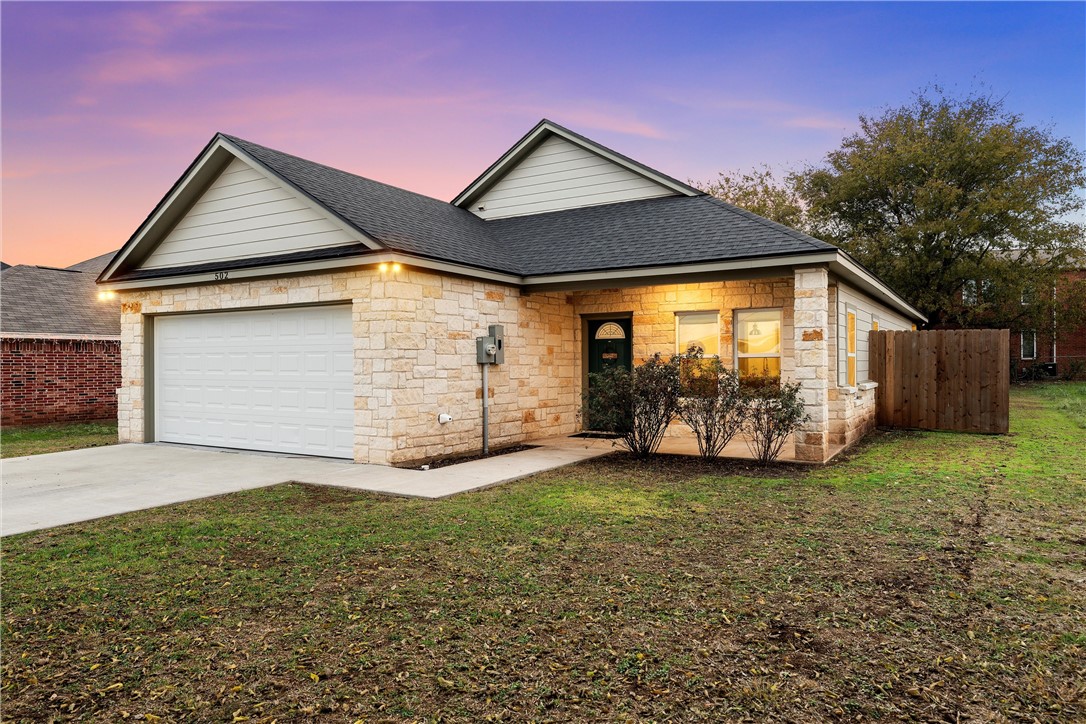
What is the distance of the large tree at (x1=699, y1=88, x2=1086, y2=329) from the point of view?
2841 cm

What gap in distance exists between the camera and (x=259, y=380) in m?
10.9

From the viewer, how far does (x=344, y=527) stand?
19.7 feet

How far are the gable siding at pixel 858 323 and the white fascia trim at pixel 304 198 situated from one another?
306 inches

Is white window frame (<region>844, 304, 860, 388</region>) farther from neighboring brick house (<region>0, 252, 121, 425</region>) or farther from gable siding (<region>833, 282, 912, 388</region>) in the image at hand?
neighboring brick house (<region>0, 252, 121, 425</region>)

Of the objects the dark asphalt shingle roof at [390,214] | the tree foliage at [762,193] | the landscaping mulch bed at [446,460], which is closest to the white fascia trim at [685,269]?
the dark asphalt shingle roof at [390,214]

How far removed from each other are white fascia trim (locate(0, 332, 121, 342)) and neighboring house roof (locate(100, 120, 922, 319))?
5083mm

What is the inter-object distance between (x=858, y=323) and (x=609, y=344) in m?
5.13

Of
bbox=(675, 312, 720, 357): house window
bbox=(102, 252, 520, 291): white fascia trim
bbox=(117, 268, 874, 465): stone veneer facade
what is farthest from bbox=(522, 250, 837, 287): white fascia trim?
bbox=(675, 312, 720, 357): house window

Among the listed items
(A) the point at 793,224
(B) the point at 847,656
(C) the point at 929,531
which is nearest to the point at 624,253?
(C) the point at 929,531

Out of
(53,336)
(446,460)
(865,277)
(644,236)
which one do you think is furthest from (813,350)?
(53,336)

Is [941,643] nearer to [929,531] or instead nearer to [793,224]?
[929,531]

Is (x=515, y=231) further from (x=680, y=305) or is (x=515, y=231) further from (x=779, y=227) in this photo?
(x=779, y=227)

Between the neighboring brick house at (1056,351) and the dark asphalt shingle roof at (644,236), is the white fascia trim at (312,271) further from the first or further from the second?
the neighboring brick house at (1056,351)

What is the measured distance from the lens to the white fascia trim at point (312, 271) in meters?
9.20
